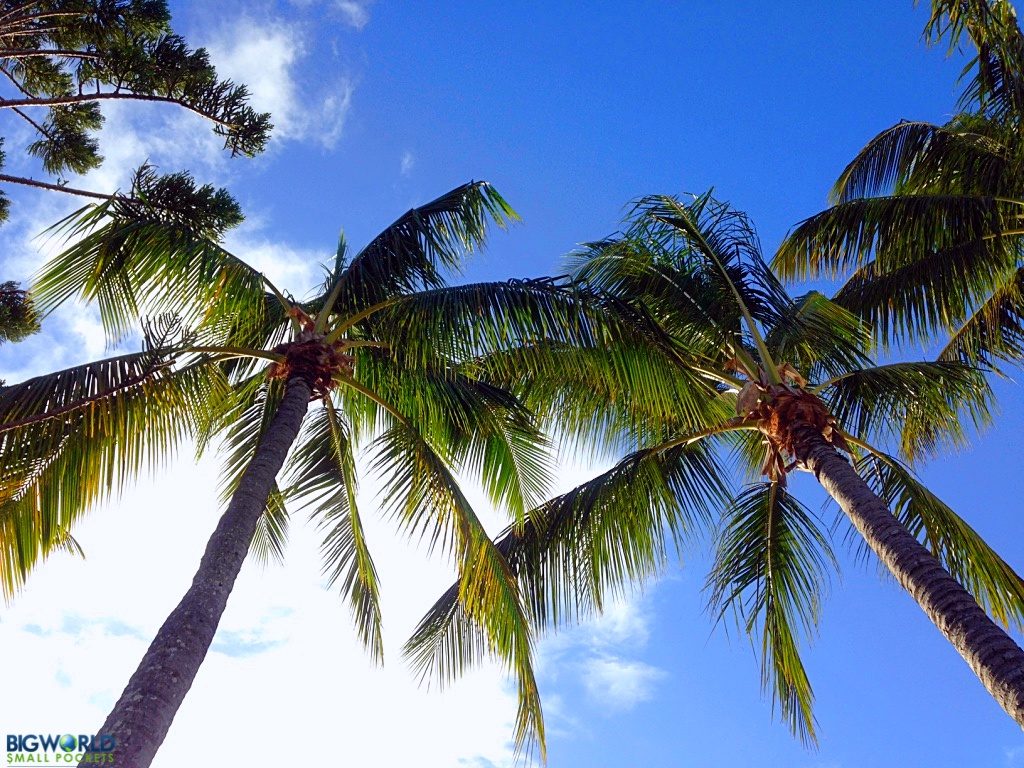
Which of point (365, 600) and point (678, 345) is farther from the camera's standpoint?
point (365, 600)

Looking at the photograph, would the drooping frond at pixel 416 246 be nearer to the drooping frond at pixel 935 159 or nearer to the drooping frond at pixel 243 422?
the drooping frond at pixel 243 422

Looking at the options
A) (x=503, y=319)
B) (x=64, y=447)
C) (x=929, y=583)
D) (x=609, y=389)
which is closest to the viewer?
(x=929, y=583)

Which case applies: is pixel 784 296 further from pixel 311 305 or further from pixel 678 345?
pixel 311 305

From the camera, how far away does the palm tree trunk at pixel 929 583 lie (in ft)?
14.3

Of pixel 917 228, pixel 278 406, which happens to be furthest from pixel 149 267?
pixel 917 228

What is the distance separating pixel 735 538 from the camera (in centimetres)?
832

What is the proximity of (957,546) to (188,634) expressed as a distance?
6.29m

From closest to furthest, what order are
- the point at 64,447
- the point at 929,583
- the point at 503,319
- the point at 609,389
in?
the point at 929,583 < the point at 64,447 < the point at 503,319 < the point at 609,389

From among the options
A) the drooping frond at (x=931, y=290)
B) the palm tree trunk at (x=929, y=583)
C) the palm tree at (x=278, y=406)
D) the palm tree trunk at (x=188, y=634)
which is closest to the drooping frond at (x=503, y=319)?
the palm tree at (x=278, y=406)

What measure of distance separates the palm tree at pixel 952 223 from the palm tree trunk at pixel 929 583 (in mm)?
3398

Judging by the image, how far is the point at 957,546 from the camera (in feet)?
23.8

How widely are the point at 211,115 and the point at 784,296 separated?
6.78 meters

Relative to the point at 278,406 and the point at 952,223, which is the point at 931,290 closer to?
the point at 952,223

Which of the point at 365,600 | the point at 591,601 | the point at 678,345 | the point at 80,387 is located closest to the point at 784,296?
the point at 678,345
